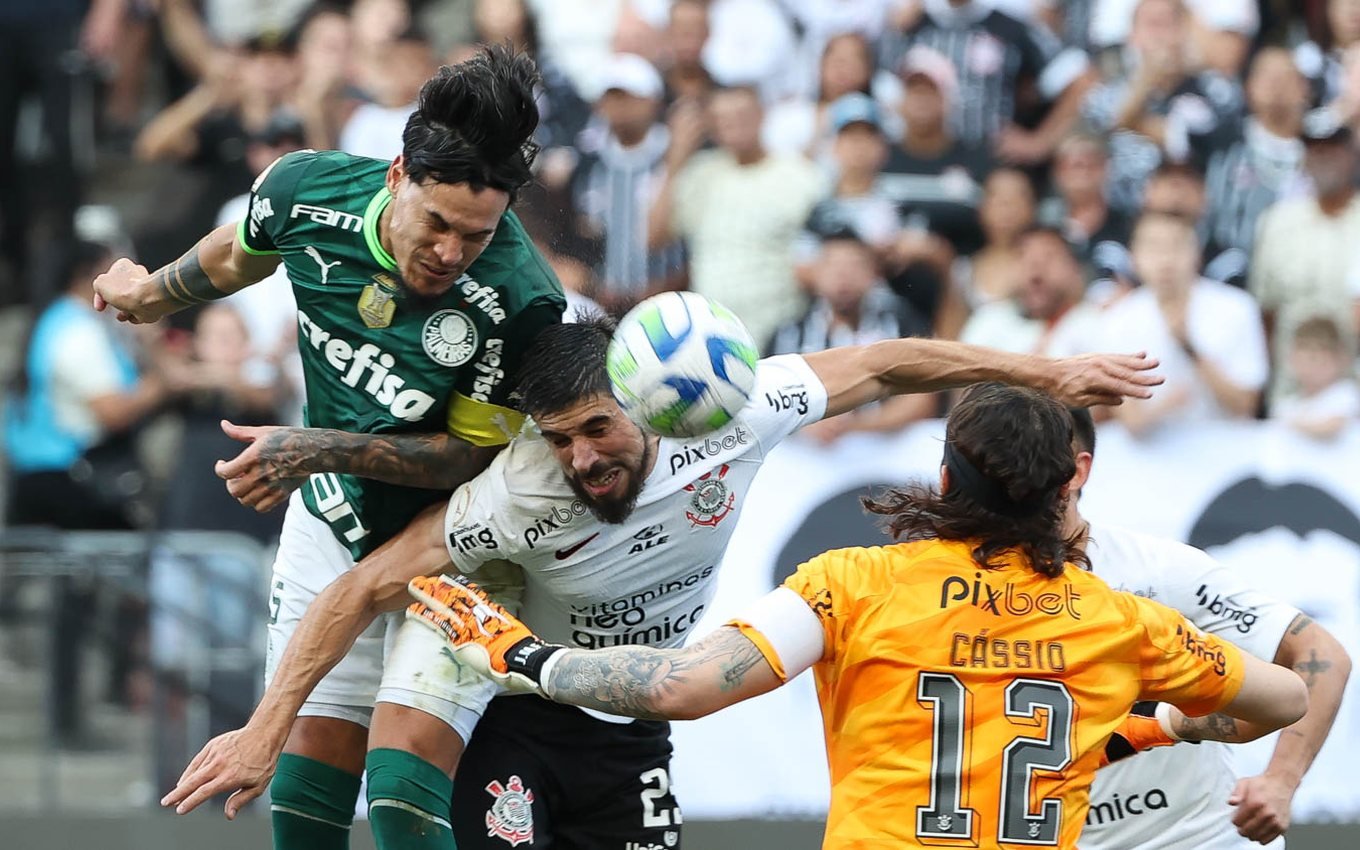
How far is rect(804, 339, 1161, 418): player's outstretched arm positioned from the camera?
5.45 meters

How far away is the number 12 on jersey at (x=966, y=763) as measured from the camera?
14.3 ft

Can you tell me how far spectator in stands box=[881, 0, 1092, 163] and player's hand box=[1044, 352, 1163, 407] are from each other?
478 centimetres

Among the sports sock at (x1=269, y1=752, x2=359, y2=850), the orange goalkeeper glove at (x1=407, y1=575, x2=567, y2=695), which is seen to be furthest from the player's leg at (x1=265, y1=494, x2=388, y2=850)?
the orange goalkeeper glove at (x1=407, y1=575, x2=567, y2=695)

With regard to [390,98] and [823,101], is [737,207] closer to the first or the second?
[823,101]

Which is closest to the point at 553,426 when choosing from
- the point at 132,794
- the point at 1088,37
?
the point at 132,794

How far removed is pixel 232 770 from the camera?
5.24 metres

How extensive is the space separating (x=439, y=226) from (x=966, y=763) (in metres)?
2.01

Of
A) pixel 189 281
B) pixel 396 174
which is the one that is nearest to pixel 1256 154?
pixel 396 174

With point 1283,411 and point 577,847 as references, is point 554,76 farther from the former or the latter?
point 577,847

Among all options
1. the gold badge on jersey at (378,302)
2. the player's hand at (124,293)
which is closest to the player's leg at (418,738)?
the gold badge on jersey at (378,302)

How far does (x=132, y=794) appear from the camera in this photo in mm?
9070

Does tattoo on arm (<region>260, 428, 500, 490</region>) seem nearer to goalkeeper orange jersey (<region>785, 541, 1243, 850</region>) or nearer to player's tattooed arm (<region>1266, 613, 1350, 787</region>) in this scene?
goalkeeper orange jersey (<region>785, 541, 1243, 850</region>)

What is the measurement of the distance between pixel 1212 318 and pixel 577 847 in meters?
4.49

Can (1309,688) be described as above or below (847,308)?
below
